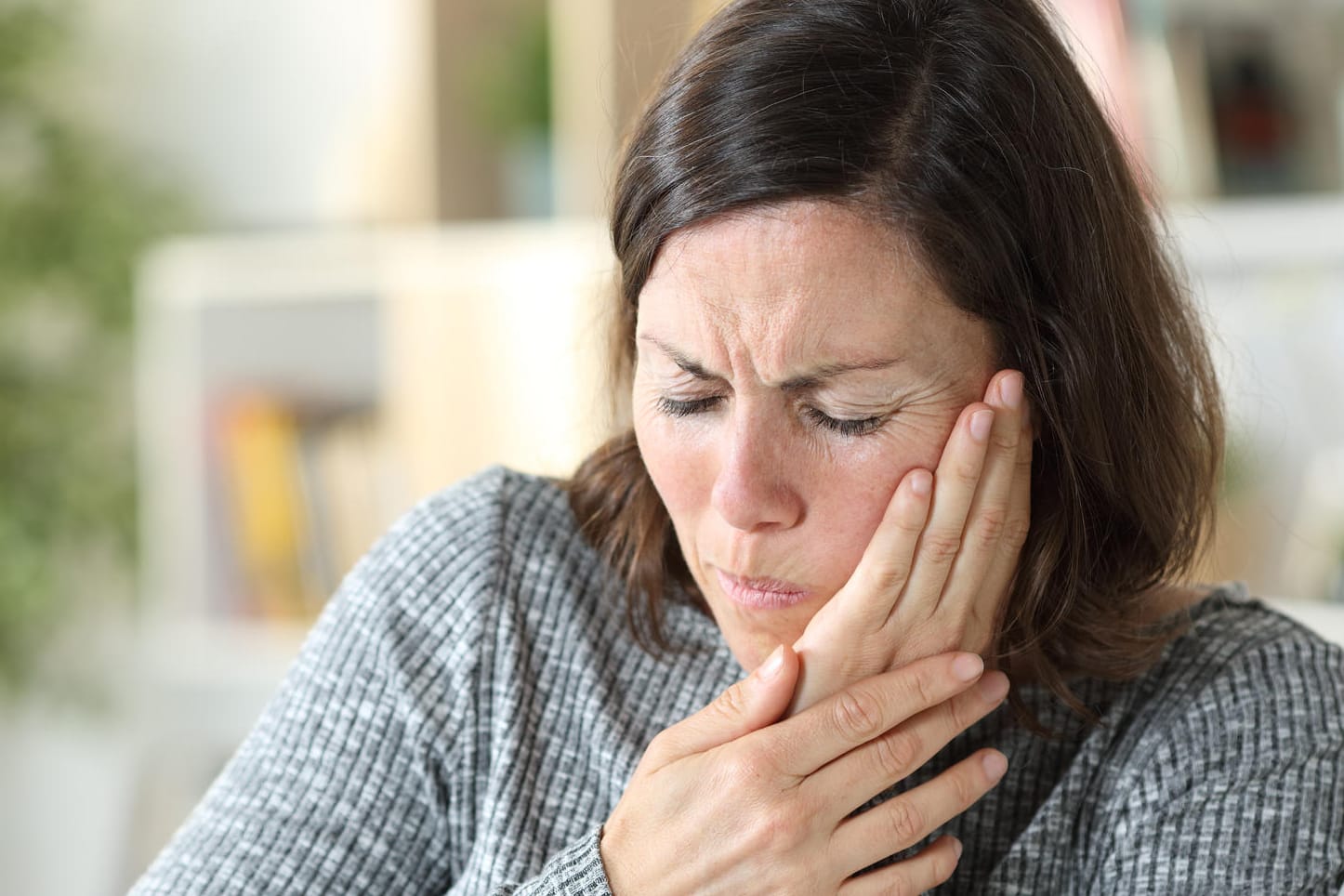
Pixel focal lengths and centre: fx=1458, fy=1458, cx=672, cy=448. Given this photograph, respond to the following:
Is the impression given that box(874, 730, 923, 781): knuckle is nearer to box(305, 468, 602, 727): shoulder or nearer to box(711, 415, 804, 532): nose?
box(711, 415, 804, 532): nose

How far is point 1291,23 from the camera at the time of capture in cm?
201

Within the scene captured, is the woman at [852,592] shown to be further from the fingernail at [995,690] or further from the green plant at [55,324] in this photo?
the green plant at [55,324]

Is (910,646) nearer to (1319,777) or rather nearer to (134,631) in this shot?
(1319,777)

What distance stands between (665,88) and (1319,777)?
2.20 feet

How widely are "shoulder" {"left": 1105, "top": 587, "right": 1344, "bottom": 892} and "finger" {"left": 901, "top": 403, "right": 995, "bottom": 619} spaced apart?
0.22m

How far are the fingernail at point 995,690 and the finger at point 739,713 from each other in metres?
0.14

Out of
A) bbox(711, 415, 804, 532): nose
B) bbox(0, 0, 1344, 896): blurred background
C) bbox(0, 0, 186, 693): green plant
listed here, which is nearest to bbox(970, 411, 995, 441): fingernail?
bbox(711, 415, 804, 532): nose

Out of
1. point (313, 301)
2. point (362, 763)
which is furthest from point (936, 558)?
point (313, 301)

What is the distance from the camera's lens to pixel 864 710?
97cm

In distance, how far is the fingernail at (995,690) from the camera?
102cm

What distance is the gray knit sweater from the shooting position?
1.03 meters

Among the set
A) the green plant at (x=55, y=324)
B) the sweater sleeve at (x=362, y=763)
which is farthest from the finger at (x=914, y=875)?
the green plant at (x=55, y=324)

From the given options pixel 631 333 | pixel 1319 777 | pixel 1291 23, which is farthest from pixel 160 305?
pixel 1319 777

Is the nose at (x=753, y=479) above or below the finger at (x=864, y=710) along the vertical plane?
above
